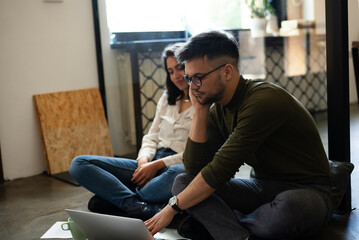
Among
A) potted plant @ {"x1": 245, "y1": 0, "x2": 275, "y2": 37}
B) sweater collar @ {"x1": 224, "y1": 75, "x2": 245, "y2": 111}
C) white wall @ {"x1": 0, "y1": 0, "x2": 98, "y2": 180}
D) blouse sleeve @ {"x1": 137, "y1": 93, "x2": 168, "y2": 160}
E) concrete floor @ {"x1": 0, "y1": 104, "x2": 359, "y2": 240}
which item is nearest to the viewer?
sweater collar @ {"x1": 224, "y1": 75, "x2": 245, "y2": 111}

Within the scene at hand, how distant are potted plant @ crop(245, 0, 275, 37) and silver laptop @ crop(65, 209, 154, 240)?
181 cm

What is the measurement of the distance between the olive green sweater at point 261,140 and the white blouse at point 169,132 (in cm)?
40

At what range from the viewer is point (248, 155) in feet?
5.47

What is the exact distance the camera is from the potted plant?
286 cm

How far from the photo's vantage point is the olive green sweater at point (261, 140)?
1.63 m

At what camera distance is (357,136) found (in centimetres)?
218


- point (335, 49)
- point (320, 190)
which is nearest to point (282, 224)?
point (320, 190)

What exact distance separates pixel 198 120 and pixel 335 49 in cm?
74

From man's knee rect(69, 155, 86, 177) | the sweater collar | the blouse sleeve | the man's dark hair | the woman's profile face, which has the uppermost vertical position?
the man's dark hair

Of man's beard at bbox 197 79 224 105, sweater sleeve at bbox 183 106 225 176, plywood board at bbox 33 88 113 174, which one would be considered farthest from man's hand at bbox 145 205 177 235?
plywood board at bbox 33 88 113 174

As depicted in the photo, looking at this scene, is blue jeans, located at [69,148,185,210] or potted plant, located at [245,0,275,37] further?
potted plant, located at [245,0,275,37]

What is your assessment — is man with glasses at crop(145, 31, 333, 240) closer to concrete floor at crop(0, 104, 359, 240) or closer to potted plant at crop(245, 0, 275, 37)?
concrete floor at crop(0, 104, 359, 240)

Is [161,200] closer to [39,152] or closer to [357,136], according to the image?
[357,136]

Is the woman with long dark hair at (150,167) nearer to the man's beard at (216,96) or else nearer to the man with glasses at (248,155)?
the man with glasses at (248,155)
